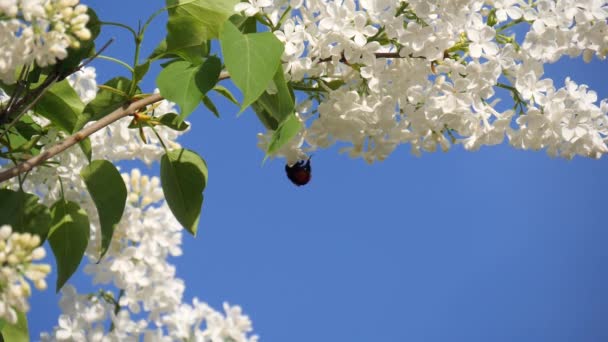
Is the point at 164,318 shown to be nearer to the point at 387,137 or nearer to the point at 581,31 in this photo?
the point at 387,137

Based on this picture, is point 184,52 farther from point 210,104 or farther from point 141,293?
point 141,293

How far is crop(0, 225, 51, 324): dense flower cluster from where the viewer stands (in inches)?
29.0

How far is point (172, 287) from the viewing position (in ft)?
6.72

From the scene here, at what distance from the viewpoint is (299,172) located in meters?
1.41

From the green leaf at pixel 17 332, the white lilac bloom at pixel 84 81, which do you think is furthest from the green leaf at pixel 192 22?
the white lilac bloom at pixel 84 81

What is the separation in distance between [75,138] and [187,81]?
0.58 feet

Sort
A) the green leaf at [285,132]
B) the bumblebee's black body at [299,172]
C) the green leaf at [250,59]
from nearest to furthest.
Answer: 1. the green leaf at [250,59]
2. the green leaf at [285,132]
3. the bumblebee's black body at [299,172]

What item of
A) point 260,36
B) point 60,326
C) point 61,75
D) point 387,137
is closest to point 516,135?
point 387,137

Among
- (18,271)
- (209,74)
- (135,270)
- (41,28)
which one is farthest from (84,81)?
(18,271)

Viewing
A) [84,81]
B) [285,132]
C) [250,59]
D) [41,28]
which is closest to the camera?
[41,28]

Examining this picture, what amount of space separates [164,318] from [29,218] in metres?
0.94

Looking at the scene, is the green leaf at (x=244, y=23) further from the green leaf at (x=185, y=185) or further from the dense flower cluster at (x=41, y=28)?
the dense flower cluster at (x=41, y=28)

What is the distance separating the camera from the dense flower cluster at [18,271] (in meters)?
0.74

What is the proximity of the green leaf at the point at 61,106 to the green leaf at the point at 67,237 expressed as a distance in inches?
5.8
